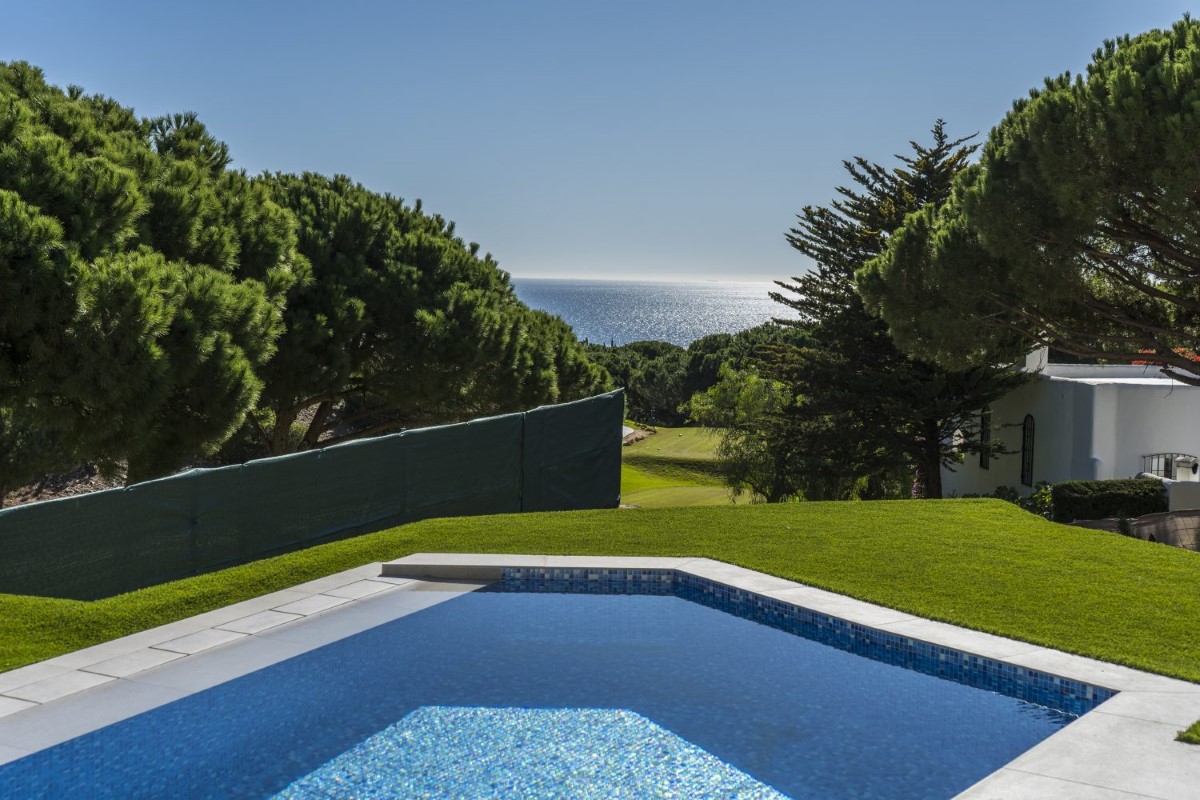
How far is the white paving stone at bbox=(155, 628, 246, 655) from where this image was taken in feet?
25.3

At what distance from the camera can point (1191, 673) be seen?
22.8ft

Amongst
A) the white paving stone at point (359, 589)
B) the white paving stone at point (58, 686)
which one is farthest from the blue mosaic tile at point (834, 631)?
the white paving stone at point (58, 686)

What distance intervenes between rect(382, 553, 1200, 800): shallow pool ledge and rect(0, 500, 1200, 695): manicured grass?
31 cm

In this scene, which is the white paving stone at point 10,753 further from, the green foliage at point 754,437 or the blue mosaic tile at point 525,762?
the green foliage at point 754,437

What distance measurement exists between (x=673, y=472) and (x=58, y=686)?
1571 inches

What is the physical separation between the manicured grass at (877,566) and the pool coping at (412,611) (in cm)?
32

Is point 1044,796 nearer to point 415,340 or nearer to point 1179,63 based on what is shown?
point 1179,63

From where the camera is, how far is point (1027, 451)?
76.6 ft

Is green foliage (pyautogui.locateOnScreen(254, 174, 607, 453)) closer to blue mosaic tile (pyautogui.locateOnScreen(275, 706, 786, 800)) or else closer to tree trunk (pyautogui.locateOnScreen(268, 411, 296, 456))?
tree trunk (pyautogui.locateOnScreen(268, 411, 296, 456))

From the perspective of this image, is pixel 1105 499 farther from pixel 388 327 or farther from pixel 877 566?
pixel 388 327

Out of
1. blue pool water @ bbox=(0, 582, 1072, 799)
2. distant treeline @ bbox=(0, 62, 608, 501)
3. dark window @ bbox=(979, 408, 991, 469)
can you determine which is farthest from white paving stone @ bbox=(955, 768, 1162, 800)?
dark window @ bbox=(979, 408, 991, 469)

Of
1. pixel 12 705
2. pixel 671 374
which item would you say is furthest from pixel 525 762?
pixel 671 374

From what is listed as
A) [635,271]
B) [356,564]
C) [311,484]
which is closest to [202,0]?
[311,484]

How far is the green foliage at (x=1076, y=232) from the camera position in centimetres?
1195
